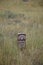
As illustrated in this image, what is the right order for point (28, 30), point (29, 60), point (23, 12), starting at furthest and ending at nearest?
point (23, 12) < point (28, 30) < point (29, 60)

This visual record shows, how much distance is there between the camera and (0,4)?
11.3 feet

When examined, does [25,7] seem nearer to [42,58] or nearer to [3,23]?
[3,23]

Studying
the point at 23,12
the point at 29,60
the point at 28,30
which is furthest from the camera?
the point at 23,12

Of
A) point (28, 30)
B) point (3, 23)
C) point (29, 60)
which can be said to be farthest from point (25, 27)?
point (29, 60)

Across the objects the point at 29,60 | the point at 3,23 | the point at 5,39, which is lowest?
the point at 29,60

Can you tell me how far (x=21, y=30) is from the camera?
3.16 m

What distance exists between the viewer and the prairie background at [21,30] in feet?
9.65

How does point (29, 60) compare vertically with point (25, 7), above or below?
below

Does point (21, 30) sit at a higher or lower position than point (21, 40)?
higher

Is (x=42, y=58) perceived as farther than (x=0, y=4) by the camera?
No

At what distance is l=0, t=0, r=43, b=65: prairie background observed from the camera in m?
2.94

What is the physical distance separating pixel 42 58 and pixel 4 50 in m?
0.45

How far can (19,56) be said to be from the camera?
2.95m

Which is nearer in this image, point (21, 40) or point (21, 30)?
point (21, 40)
